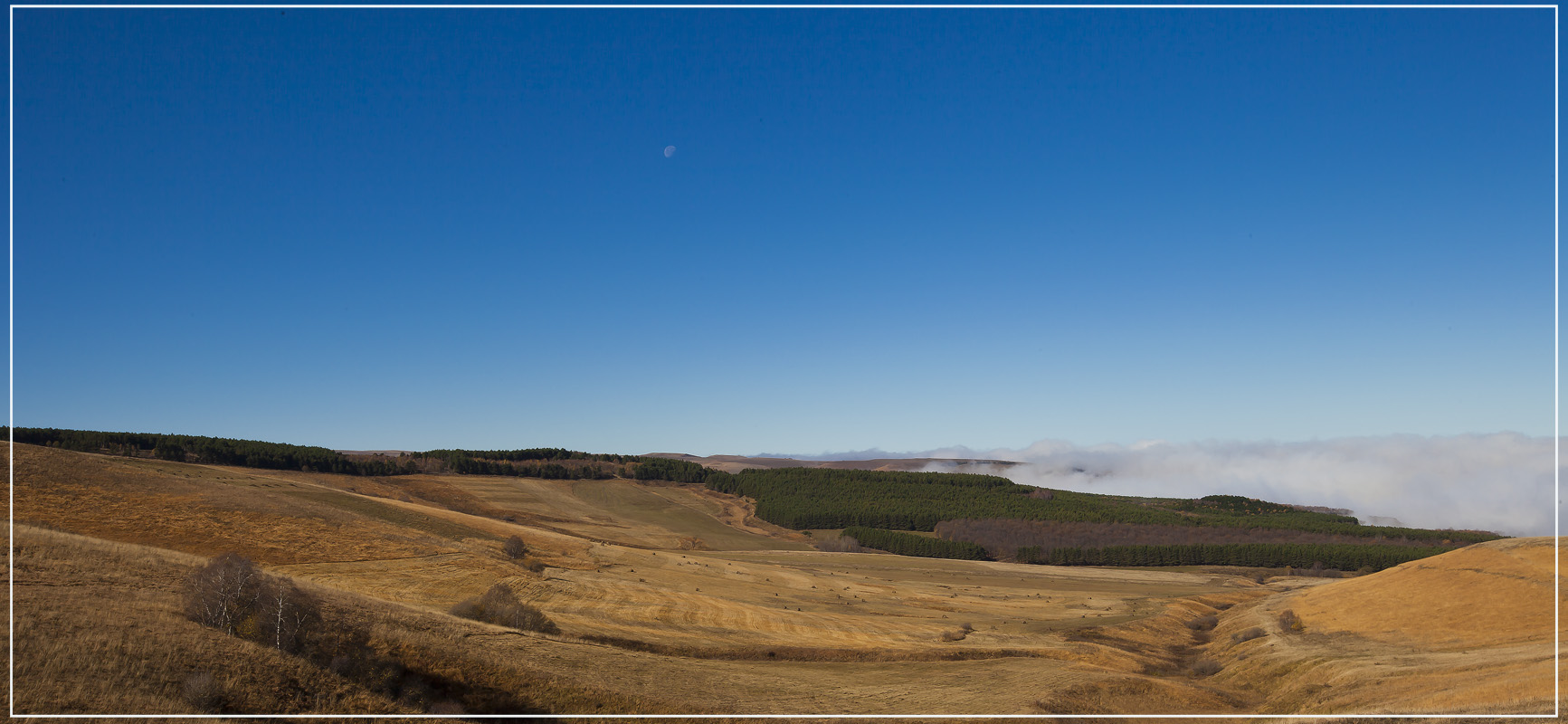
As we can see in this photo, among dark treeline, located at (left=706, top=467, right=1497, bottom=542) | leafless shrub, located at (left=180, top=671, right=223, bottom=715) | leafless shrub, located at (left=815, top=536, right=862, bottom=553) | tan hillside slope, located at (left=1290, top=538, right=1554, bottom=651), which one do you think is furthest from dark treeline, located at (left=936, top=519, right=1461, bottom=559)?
leafless shrub, located at (left=180, top=671, right=223, bottom=715)

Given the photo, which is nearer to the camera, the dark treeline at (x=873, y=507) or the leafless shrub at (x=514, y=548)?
the leafless shrub at (x=514, y=548)

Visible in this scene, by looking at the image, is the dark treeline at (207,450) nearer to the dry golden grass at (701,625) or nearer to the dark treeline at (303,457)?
the dark treeline at (303,457)

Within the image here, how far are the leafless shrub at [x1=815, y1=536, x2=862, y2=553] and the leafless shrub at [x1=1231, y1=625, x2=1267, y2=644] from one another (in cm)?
8295

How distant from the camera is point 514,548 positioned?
77562mm

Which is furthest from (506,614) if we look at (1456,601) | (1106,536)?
(1106,536)

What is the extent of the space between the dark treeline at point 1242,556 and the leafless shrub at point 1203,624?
Result: 212ft

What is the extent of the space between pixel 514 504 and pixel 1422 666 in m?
133

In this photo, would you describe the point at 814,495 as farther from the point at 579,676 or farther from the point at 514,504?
the point at 579,676

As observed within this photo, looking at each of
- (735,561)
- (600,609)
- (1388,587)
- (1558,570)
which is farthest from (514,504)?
(1558,570)

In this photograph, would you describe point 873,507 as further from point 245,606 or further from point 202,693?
point 202,693

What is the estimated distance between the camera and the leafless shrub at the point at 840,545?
470 ft

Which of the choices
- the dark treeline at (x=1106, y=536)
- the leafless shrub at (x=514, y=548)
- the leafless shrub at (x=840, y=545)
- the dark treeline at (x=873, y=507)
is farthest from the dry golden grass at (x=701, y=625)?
the dark treeline at (x=873, y=507)

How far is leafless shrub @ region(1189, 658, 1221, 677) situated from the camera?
52.7 meters

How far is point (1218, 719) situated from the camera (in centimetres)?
3428
